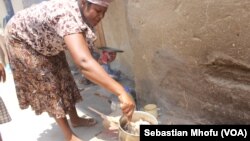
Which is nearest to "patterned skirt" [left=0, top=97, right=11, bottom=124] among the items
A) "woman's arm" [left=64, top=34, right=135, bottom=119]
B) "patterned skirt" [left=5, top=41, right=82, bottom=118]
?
"patterned skirt" [left=5, top=41, right=82, bottom=118]

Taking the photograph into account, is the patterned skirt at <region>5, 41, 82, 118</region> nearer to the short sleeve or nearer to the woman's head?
the short sleeve

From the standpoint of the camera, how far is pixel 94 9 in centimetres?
211

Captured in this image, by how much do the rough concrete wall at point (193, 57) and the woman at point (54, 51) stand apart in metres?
0.75

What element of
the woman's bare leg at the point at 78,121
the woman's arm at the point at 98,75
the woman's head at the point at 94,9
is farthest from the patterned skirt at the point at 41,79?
the woman's arm at the point at 98,75

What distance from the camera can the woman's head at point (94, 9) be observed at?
6.75ft

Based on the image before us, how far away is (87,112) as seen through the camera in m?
3.63

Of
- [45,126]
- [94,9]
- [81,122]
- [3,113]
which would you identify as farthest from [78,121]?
[94,9]

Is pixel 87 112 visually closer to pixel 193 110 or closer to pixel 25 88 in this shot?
pixel 25 88

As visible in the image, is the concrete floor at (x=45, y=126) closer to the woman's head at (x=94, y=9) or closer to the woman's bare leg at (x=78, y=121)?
the woman's bare leg at (x=78, y=121)

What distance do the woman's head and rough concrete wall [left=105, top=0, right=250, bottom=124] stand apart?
76 cm

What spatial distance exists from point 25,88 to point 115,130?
0.95 meters

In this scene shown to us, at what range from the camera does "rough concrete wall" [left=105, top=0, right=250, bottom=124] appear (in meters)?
2.26

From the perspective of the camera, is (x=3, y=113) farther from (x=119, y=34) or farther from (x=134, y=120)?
(x=119, y=34)

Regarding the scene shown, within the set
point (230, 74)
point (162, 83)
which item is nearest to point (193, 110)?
point (162, 83)
